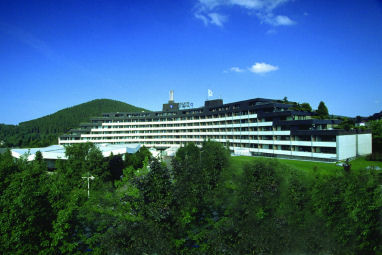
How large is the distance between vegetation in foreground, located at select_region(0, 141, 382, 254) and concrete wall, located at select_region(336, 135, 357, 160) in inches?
1639

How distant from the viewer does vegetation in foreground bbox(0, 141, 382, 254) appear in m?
15.6

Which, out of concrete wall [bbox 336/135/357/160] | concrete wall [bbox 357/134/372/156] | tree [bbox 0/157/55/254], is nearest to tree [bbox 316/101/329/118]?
concrete wall [bbox 357/134/372/156]

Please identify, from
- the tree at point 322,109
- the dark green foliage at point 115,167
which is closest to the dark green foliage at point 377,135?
the tree at point 322,109

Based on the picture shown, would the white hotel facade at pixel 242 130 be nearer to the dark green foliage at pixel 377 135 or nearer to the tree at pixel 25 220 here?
the dark green foliage at pixel 377 135

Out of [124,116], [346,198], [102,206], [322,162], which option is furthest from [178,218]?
[124,116]

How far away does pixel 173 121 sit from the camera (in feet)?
384

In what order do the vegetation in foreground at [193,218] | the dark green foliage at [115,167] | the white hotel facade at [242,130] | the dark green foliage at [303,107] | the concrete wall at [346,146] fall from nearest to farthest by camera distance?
1. the vegetation in foreground at [193,218]
2. the dark green foliage at [115,167]
3. the concrete wall at [346,146]
4. the white hotel facade at [242,130]
5. the dark green foliage at [303,107]

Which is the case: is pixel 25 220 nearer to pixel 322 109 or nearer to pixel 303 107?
pixel 303 107

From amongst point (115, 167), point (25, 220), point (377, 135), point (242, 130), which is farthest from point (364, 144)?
point (25, 220)

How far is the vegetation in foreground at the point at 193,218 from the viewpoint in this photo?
15.6 m

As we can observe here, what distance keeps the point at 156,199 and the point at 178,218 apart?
2.40 m

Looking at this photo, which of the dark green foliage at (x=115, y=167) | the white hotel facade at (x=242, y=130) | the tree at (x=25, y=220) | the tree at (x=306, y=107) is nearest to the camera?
the tree at (x=25, y=220)

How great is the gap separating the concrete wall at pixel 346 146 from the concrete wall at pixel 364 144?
2363 mm

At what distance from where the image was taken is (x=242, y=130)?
8550 cm
